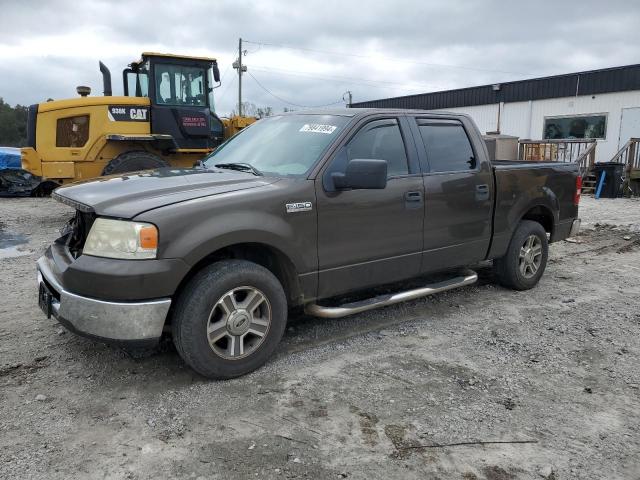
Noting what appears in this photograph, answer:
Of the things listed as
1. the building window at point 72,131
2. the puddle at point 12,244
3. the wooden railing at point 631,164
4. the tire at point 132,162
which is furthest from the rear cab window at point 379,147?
the wooden railing at point 631,164

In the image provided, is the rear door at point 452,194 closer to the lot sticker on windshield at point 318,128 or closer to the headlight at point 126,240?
the lot sticker on windshield at point 318,128

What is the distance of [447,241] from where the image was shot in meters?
4.74

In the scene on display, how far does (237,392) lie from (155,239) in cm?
114

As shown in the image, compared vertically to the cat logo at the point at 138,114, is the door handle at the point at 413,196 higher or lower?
lower

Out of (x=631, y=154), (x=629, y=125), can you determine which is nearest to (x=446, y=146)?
(x=631, y=154)

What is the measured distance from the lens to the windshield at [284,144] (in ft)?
13.3

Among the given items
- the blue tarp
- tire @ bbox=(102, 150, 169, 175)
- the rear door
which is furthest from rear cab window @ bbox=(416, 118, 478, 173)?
the blue tarp

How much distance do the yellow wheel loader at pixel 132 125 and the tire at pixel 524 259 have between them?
6919mm

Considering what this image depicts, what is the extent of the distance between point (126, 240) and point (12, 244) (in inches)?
239

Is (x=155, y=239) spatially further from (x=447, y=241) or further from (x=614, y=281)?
(x=614, y=281)

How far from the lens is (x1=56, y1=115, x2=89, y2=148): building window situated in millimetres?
10023

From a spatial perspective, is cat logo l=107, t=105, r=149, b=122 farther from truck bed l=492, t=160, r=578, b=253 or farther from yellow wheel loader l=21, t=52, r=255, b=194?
truck bed l=492, t=160, r=578, b=253

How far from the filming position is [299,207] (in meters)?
3.72

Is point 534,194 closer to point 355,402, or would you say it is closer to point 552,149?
point 355,402
